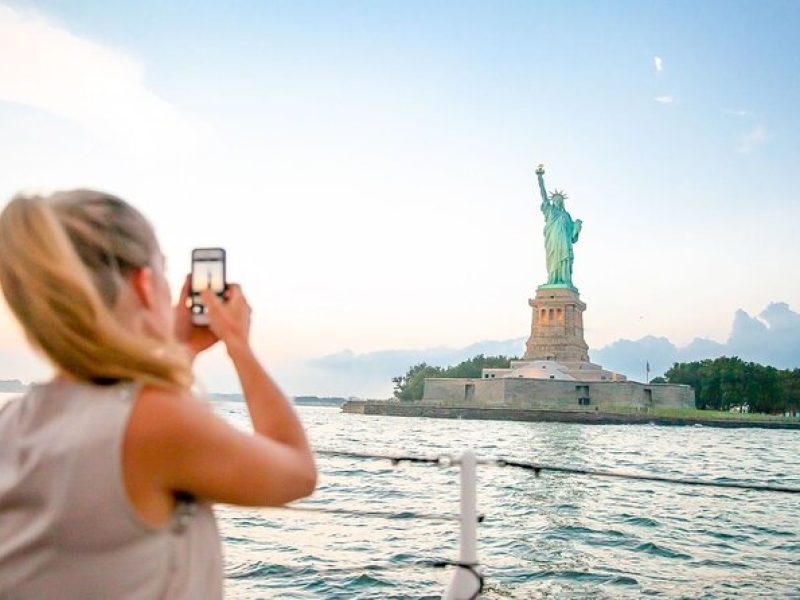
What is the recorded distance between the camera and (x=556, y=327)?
59.7m

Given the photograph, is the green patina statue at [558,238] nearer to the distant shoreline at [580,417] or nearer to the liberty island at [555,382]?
the liberty island at [555,382]

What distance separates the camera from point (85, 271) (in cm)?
100

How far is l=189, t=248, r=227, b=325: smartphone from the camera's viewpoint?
133 centimetres

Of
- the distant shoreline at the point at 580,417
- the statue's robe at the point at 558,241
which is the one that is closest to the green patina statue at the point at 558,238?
the statue's robe at the point at 558,241

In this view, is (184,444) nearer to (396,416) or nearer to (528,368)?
(528,368)

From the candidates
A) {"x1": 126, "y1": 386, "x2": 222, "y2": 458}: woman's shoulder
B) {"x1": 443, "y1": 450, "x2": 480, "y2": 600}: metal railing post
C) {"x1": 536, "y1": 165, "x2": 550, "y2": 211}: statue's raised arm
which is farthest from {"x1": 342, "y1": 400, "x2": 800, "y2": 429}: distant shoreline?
{"x1": 126, "y1": 386, "x2": 222, "y2": 458}: woman's shoulder

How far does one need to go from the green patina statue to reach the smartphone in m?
59.9

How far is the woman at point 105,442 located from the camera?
0.95 m

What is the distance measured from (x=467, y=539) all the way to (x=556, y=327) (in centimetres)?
5839

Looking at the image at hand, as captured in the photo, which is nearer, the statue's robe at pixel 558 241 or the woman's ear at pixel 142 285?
the woman's ear at pixel 142 285

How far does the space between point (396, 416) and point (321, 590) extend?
60.3 metres

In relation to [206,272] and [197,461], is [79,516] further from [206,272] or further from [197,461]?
[206,272]

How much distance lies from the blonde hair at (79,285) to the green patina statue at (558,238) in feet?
197

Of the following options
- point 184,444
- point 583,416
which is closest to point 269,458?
point 184,444
